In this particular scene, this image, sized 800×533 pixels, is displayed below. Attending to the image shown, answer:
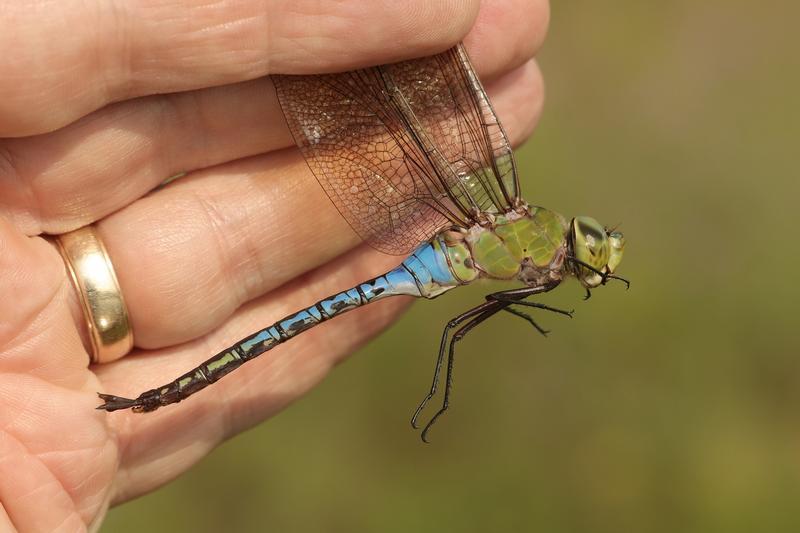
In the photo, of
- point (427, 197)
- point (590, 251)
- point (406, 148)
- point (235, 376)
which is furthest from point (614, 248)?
point (235, 376)

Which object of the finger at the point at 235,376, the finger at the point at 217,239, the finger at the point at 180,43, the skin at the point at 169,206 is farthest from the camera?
the finger at the point at 235,376

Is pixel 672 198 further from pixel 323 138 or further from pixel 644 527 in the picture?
pixel 323 138

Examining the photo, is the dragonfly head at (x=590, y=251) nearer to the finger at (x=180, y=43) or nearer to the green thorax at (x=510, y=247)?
the green thorax at (x=510, y=247)

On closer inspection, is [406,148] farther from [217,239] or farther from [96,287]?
[96,287]

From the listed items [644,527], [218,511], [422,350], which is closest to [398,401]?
[422,350]

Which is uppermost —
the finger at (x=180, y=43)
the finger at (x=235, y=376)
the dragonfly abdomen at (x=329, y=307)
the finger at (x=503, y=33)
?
the finger at (x=180, y=43)

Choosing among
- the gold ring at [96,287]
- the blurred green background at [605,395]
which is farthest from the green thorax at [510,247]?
the blurred green background at [605,395]

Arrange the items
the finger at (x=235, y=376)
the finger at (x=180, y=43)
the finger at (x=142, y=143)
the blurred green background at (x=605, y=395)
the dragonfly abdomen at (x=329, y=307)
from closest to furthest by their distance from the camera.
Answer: the finger at (x=180, y=43) < the finger at (x=142, y=143) < the dragonfly abdomen at (x=329, y=307) < the finger at (x=235, y=376) < the blurred green background at (x=605, y=395)
